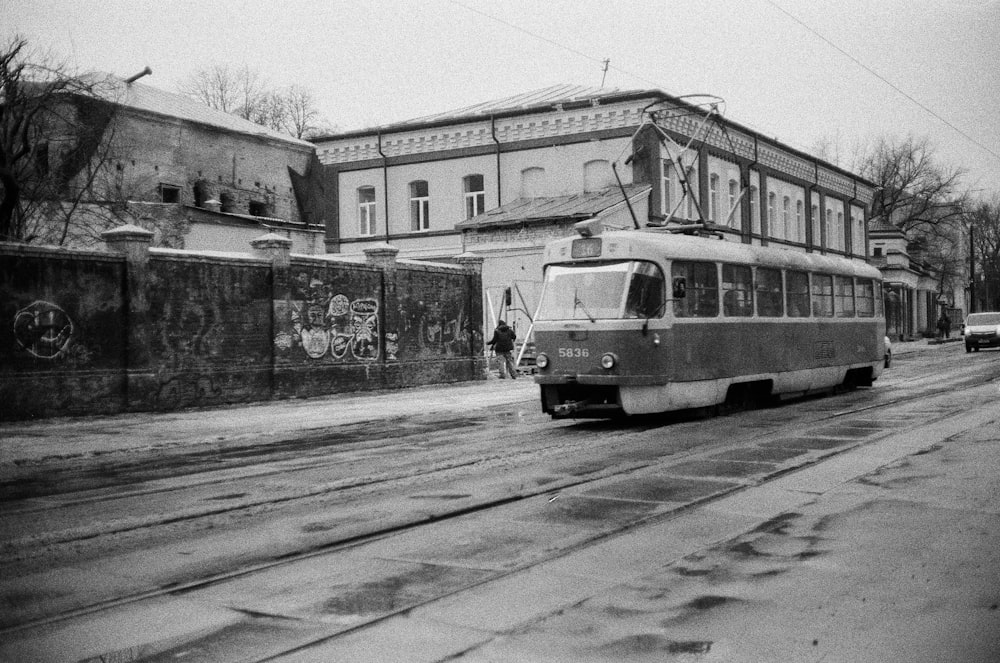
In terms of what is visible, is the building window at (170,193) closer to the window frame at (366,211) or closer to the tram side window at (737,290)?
the window frame at (366,211)

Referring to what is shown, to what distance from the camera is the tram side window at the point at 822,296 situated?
69.7ft

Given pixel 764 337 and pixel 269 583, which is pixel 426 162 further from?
pixel 269 583

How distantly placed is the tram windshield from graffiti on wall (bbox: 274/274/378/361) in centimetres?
877

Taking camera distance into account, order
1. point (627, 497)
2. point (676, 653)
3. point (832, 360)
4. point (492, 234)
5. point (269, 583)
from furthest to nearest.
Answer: point (492, 234) → point (832, 360) → point (627, 497) → point (269, 583) → point (676, 653)

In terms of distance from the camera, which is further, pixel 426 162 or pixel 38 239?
pixel 426 162

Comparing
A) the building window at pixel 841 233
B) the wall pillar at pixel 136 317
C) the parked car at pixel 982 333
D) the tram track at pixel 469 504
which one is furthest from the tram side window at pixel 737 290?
the building window at pixel 841 233

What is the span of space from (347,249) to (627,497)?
35497 mm

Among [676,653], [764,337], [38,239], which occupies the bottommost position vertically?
[676,653]

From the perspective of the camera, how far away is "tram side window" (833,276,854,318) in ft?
73.2

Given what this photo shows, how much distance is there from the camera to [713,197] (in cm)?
4219

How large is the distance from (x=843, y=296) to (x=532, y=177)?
62.1 ft

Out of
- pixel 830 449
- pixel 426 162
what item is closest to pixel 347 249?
pixel 426 162

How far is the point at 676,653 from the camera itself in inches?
200

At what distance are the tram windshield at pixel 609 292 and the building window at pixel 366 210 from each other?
27.8m
